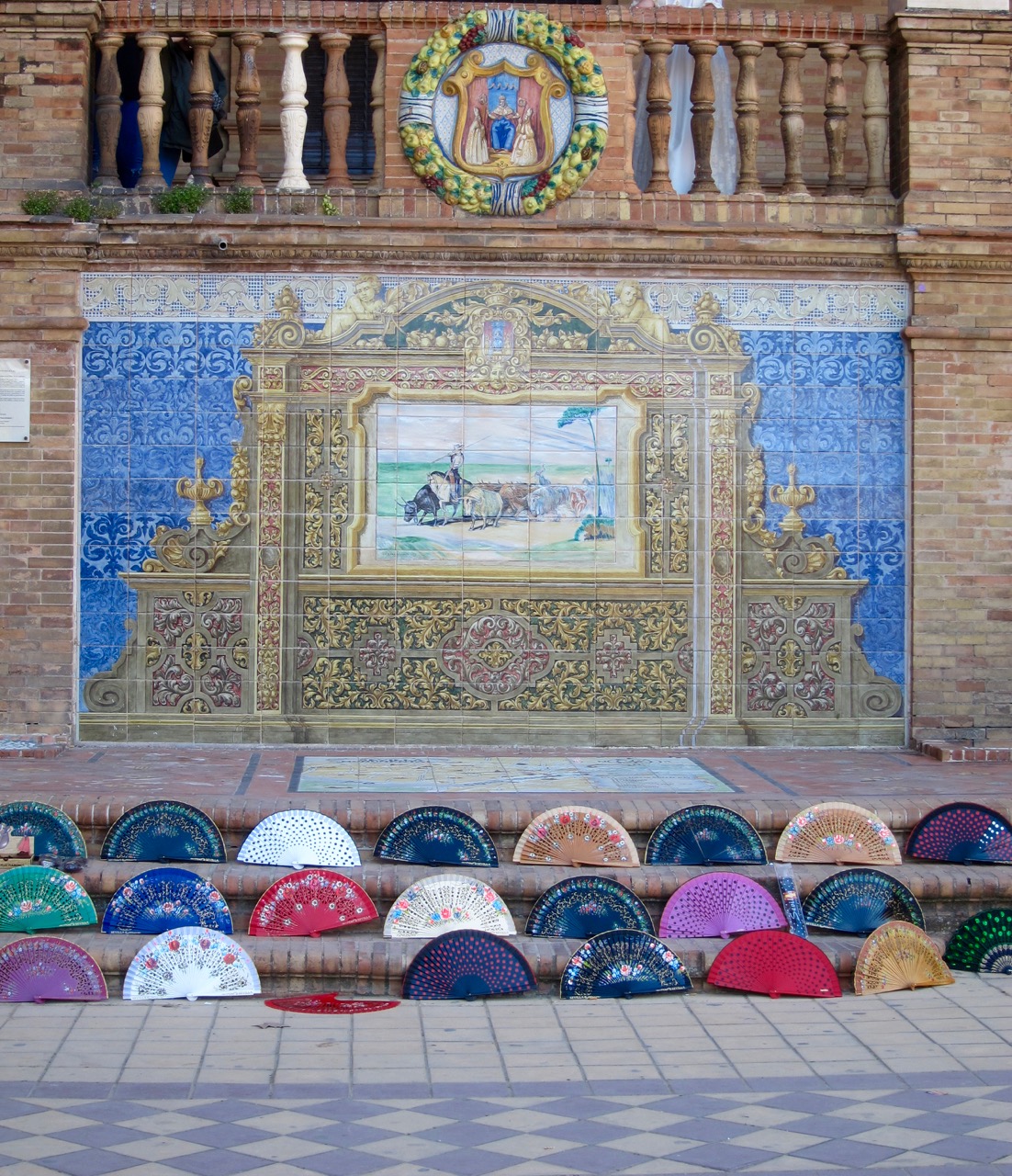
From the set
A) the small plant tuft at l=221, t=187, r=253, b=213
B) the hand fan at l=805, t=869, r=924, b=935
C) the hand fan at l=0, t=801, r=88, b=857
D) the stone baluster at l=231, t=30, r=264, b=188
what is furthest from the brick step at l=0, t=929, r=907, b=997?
the stone baluster at l=231, t=30, r=264, b=188

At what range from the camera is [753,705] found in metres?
11.5

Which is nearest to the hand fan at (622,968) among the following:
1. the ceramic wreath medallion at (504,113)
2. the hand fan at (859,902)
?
the hand fan at (859,902)

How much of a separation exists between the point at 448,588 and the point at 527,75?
3.53m

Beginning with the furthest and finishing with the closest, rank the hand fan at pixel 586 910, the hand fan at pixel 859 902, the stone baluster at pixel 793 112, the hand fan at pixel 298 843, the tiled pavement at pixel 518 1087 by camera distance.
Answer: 1. the stone baluster at pixel 793 112
2. the hand fan at pixel 298 843
3. the hand fan at pixel 859 902
4. the hand fan at pixel 586 910
5. the tiled pavement at pixel 518 1087

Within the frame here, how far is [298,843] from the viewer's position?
8.21 m

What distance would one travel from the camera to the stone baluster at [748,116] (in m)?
11.6

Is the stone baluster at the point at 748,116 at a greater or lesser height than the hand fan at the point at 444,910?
greater

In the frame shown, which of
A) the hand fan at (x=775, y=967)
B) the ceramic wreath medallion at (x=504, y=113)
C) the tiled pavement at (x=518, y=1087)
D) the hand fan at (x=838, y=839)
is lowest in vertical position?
the tiled pavement at (x=518, y=1087)

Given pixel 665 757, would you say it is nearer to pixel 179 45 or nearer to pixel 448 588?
pixel 448 588

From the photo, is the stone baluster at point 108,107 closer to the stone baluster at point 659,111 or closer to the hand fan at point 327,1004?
the stone baluster at point 659,111

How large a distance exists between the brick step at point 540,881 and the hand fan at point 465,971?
29.1 inches

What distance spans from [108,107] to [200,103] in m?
0.63

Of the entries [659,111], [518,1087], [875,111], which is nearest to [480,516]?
[659,111]

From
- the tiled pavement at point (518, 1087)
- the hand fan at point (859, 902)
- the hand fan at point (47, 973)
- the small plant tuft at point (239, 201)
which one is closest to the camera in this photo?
the tiled pavement at point (518, 1087)
